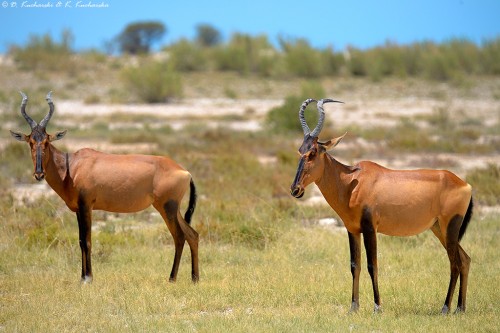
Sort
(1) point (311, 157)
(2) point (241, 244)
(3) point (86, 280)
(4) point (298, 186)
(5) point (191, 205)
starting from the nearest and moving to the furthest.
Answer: (4) point (298, 186), (1) point (311, 157), (3) point (86, 280), (5) point (191, 205), (2) point (241, 244)

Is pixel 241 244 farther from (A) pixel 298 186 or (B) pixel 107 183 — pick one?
(A) pixel 298 186

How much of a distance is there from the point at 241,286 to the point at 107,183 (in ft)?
6.94

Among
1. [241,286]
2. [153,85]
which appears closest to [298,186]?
[241,286]

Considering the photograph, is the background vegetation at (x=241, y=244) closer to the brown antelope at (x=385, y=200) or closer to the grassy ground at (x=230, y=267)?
the grassy ground at (x=230, y=267)

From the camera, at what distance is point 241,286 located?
10.1 m

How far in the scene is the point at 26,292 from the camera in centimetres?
1005

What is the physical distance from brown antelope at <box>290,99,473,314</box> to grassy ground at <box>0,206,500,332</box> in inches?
22.3

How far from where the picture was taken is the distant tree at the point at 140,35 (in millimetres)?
83625

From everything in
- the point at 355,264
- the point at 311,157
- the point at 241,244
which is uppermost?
the point at 311,157

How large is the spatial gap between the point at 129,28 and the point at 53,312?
255 ft

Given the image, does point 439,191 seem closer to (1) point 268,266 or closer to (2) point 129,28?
(1) point 268,266

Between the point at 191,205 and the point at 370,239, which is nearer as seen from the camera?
the point at 370,239

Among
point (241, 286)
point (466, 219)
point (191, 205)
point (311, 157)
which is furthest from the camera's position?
point (191, 205)

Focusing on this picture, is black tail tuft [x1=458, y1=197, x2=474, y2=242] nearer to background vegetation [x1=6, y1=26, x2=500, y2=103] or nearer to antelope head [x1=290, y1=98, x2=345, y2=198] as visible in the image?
antelope head [x1=290, y1=98, x2=345, y2=198]
